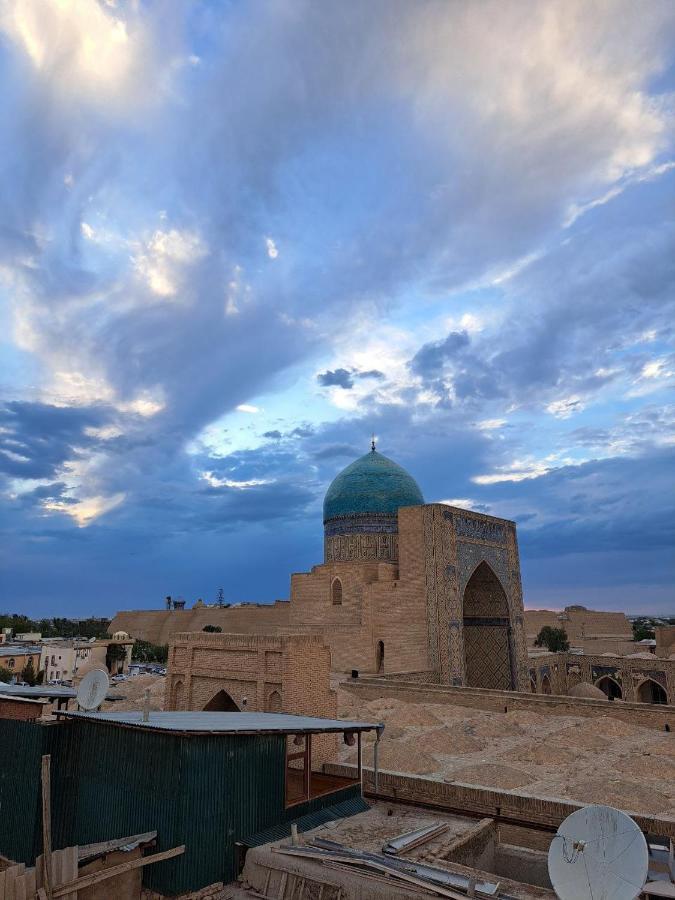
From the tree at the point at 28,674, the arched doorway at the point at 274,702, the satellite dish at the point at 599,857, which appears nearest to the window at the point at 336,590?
the tree at the point at 28,674

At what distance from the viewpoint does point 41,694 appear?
1021 centimetres

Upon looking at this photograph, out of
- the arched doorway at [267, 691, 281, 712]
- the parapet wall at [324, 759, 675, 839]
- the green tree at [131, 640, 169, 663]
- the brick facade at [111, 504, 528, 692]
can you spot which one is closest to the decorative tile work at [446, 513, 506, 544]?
the brick facade at [111, 504, 528, 692]

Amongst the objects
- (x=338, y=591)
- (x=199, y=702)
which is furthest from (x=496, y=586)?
(x=199, y=702)

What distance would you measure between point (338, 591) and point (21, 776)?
17.5 m

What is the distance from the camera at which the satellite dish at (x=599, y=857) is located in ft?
15.0

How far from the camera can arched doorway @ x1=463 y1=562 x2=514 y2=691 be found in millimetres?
25500

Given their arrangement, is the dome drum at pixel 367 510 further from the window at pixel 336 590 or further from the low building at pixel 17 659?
the low building at pixel 17 659

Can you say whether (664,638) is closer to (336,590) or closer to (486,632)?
(486,632)

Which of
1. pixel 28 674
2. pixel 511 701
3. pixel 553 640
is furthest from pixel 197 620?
pixel 511 701

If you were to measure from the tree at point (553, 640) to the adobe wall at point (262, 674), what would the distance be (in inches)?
1175

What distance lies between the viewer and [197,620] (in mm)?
→ 44000

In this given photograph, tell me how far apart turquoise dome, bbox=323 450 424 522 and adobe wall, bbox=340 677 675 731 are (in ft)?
29.5

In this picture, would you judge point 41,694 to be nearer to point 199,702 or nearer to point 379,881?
point 199,702

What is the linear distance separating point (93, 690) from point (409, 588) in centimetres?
1526
